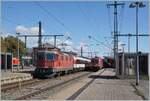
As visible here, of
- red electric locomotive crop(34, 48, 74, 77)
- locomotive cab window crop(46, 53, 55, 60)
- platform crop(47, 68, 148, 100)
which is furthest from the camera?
locomotive cab window crop(46, 53, 55, 60)

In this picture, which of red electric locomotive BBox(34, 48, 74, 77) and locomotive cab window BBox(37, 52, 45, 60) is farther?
locomotive cab window BBox(37, 52, 45, 60)

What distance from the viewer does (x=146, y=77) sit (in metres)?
41.9

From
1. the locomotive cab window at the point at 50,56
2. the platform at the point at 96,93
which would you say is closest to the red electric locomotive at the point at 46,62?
the locomotive cab window at the point at 50,56

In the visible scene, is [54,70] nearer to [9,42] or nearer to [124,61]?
[124,61]

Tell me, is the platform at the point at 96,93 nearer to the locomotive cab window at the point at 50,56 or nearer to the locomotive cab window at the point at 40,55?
the locomotive cab window at the point at 50,56

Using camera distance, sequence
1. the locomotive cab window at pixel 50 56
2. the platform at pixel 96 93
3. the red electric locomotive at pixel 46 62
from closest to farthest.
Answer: the platform at pixel 96 93 → the red electric locomotive at pixel 46 62 → the locomotive cab window at pixel 50 56

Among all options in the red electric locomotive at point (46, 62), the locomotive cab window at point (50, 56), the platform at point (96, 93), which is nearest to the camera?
the platform at point (96, 93)

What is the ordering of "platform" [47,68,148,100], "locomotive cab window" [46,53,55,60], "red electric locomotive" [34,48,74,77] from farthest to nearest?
"locomotive cab window" [46,53,55,60], "red electric locomotive" [34,48,74,77], "platform" [47,68,148,100]

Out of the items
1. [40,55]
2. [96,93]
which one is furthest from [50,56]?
[96,93]

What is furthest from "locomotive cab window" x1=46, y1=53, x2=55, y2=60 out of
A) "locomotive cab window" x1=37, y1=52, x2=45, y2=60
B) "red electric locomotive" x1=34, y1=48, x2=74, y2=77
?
"locomotive cab window" x1=37, y1=52, x2=45, y2=60

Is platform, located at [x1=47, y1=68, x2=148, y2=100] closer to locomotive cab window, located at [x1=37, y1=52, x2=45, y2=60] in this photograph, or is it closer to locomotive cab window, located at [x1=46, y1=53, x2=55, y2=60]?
locomotive cab window, located at [x1=46, y1=53, x2=55, y2=60]

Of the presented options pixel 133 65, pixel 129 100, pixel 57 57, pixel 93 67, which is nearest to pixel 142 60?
pixel 133 65

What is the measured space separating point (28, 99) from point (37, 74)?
77.1 feet

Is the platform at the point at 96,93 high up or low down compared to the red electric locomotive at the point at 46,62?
down
